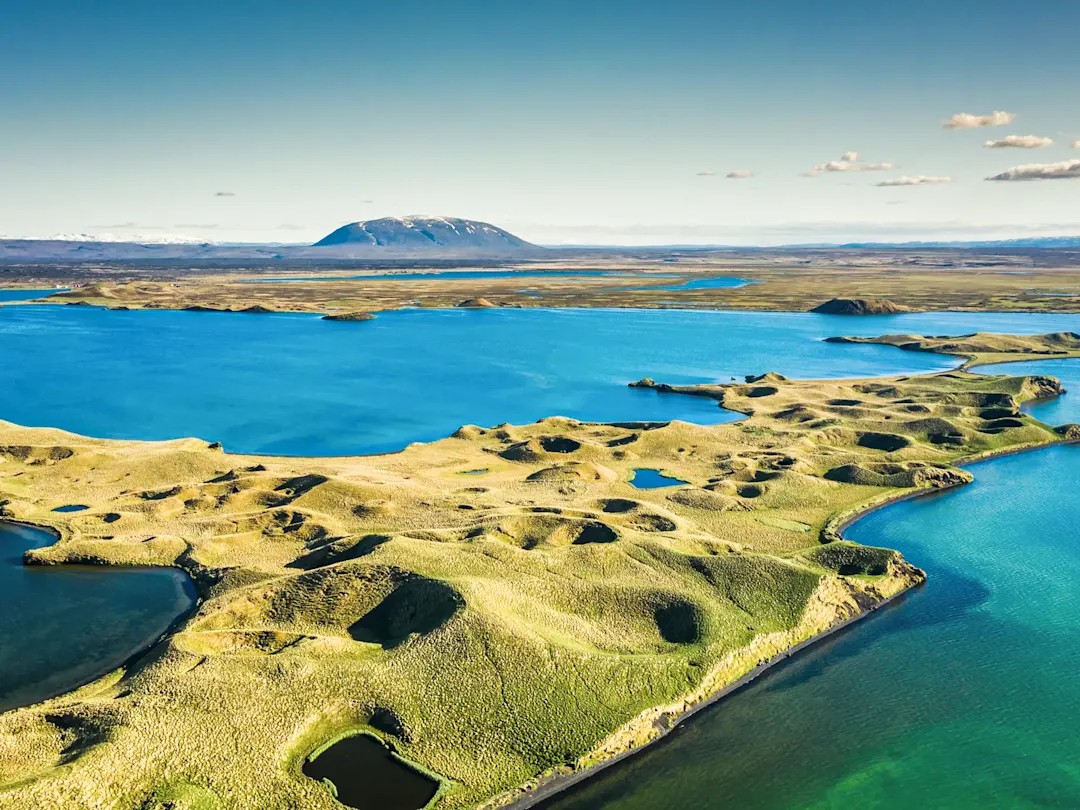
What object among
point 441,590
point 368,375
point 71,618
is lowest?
point 71,618

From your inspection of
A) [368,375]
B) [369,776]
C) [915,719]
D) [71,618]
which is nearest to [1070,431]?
[915,719]

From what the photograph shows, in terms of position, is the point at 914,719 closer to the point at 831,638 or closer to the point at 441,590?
the point at 831,638

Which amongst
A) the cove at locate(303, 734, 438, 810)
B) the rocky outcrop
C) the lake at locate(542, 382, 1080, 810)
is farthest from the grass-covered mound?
the rocky outcrop

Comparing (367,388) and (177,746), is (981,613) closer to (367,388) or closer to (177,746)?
(177,746)

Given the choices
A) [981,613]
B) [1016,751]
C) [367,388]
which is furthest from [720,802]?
[367,388]

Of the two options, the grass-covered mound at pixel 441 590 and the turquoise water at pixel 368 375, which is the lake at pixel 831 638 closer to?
the turquoise water at pixel 368 375

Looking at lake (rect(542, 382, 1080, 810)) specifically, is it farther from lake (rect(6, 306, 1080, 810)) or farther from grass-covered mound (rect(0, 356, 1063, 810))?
→ grass-covered mound (rect(0, 356, 1063, 810))
